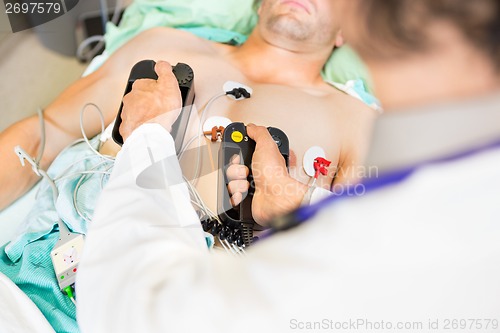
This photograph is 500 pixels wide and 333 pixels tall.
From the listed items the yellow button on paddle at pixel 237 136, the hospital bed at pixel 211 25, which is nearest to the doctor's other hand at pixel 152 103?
the yellow button on paddle at pixel 237 136

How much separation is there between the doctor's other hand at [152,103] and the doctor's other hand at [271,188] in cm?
20

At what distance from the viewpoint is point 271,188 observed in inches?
40.0

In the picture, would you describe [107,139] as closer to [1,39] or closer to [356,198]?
[1,39]

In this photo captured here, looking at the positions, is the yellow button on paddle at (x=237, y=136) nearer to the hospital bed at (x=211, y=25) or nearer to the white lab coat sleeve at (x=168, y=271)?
the white lab coat sleeve at (x=168, y=271)

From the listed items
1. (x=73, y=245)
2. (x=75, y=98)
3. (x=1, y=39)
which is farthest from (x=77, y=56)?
(x=73, y=245)

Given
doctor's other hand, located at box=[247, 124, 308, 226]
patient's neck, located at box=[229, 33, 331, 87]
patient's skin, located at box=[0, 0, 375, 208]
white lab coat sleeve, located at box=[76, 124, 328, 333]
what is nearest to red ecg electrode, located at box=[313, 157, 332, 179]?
patient's skin, located at box=[0, 0, 375, 208]

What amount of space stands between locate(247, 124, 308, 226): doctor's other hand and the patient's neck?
416 mm

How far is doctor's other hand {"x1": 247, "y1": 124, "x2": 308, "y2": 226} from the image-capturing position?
100cm

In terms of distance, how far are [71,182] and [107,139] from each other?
0.46 ft

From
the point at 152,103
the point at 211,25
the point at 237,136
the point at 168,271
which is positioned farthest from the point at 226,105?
the point at 168,271

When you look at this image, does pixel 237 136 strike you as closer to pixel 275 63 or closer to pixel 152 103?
pixel 152 103

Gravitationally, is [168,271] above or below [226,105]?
above

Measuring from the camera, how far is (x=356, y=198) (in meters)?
0.48

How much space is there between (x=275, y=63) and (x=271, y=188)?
545mm
